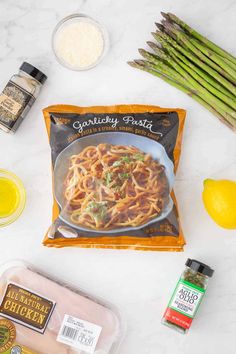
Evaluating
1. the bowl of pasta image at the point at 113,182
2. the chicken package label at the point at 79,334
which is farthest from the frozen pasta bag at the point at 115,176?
the chicken package label at the point at 79,334

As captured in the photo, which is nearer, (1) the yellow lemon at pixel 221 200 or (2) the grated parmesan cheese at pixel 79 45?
(1) the yellow lemon at pixel 221 200

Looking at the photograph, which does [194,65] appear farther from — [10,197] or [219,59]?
[10,197]

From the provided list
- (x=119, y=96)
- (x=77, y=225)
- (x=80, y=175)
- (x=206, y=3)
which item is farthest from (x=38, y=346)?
(x=206, y=3)

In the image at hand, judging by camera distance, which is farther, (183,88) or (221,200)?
(183,88)

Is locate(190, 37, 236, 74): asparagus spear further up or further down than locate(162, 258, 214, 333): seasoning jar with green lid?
further up

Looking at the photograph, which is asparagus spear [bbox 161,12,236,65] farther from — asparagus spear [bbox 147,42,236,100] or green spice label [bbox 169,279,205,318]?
green spice label [bbox 169,279,205,318]

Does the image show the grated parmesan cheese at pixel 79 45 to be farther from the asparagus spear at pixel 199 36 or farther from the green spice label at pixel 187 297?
the green spice label at pixel 187 297

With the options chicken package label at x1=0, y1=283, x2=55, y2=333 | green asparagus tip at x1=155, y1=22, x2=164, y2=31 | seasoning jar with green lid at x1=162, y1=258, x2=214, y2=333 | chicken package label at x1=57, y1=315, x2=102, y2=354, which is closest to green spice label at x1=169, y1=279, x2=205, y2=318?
seasoning jar with green lid at x1=162, y1=258, x2=214, y2=333

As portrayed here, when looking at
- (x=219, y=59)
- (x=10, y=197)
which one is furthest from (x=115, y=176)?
(x=219, y=59)
